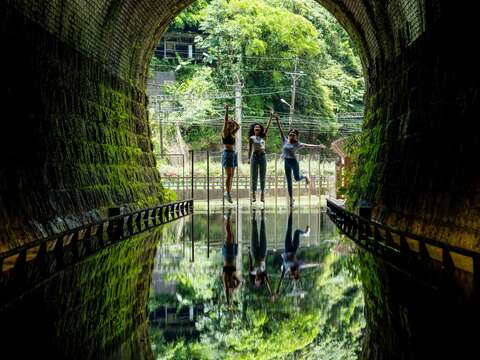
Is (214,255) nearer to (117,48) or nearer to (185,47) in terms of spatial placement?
(117,48)

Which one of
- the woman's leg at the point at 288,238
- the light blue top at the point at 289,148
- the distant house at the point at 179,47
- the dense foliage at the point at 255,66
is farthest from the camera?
the distant house at the point at 179,47

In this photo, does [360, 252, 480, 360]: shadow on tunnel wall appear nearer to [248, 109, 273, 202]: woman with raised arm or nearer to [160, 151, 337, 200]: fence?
[248, 109, 273, 202]: woman with raised arm

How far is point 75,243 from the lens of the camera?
40.0ft

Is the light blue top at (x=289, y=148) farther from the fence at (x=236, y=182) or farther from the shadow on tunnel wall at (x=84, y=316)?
the shadow on tunnel wall at (x=84, y=316)

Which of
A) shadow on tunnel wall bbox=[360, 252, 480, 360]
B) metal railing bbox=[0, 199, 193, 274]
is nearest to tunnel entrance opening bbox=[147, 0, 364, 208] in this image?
metal railing bbox=[0, 199, 193, 274]

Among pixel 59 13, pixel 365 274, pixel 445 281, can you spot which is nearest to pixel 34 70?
pixel 59 13

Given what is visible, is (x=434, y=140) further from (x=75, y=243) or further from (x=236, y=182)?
(x=236, y=182)

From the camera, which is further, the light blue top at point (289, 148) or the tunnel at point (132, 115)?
the light blue top at point (289, 148)

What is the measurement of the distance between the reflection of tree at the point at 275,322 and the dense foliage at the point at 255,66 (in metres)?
43.9

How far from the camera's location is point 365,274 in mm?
9086

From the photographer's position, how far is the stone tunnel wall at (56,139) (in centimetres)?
1189

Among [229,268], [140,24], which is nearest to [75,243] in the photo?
[229,268]

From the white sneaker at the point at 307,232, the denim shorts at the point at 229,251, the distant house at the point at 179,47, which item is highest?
the distant house at the point at 179,47

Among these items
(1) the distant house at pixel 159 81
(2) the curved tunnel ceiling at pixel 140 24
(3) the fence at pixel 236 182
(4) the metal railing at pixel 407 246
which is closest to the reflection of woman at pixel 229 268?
(4) the metal railing at pixel 407 246
